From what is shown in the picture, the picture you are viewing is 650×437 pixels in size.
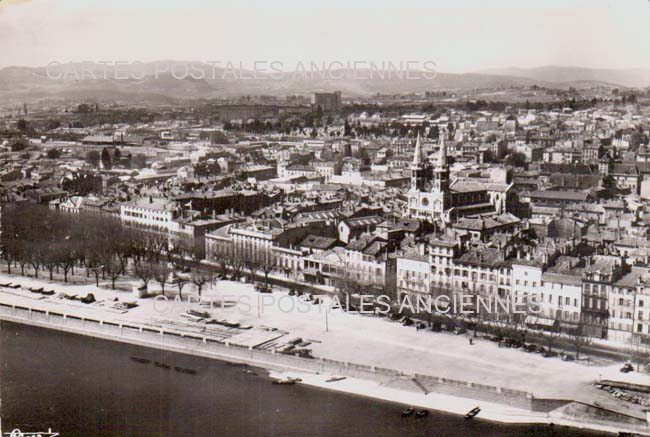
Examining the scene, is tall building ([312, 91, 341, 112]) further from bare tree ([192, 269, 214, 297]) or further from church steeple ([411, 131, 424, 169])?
bare tree ([192, 269, 214, 297])

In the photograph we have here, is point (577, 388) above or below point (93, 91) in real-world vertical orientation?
below

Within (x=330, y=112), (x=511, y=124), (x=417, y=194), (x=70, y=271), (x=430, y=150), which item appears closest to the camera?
(x=70, y=271)

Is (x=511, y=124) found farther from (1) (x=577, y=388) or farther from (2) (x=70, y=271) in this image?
(1) (x=577, y=388)

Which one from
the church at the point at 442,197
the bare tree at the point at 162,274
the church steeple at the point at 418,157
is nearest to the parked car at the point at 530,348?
the bare tree at the point at 162,274

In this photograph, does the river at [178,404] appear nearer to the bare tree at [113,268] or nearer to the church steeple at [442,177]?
the bare tree at [113,268]

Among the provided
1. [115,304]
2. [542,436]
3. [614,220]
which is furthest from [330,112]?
[542,436]

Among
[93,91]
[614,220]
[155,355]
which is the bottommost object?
[155,355]
